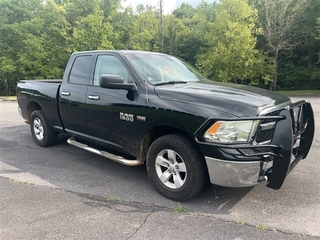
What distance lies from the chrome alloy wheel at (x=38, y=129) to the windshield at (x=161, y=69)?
9.71 ft

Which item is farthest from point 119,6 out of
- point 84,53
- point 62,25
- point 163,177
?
point 163,177

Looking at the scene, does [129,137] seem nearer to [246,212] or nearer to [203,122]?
[203,122]

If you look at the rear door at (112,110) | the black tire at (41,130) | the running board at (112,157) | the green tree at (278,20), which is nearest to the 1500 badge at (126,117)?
the rear door at (112,110)

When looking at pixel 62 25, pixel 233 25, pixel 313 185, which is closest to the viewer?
pixel 313 185

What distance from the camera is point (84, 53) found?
16.2 feet

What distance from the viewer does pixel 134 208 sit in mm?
3354

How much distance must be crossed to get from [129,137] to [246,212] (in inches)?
71.9

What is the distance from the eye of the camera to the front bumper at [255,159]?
2953mm

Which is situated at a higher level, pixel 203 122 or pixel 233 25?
pixel 233 25

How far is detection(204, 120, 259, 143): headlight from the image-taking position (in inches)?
117

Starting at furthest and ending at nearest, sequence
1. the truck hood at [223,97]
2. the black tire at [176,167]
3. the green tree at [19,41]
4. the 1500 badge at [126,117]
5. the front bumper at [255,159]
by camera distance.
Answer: the green tree at [19,41], the 1500 badge at [126,117], the black tire at [176,167], the truck hood at [223,97], the front bumper at [255,159]

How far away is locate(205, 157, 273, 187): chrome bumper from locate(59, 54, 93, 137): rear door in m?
2.50

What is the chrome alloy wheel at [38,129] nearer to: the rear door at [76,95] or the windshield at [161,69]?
the rear door at [76,95]

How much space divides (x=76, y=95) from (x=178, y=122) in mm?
2231
